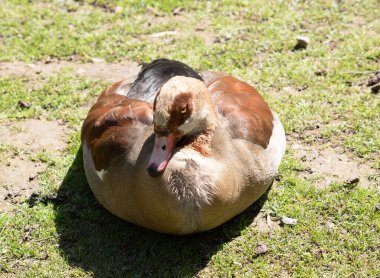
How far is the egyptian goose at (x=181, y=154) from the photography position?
4527 mm

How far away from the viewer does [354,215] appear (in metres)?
5.20

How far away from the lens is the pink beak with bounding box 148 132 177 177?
445cm

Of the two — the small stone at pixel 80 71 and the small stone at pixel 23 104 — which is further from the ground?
the small stone at pixel 80 71

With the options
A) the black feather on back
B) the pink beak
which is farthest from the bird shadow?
the black feather on back

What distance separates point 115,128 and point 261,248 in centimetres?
154

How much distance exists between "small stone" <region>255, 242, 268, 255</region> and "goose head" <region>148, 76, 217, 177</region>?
1.05 m

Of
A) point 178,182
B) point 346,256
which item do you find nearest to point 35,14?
point 178,182

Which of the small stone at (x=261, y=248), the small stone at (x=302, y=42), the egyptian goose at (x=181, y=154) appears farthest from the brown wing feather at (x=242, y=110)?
the small stone at (x=302, y=42)

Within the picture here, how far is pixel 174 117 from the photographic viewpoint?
4531mm

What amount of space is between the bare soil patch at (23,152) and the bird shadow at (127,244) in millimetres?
434

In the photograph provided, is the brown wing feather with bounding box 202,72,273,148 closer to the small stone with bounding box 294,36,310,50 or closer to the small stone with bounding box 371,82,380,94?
the small stone with bounding box 371,82,380,94

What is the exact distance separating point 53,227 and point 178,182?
1.41 m

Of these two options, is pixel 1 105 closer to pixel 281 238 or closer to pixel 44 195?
pixel 44 195

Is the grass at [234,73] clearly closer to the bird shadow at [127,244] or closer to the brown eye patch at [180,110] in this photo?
the bird shadow at [127,244]
